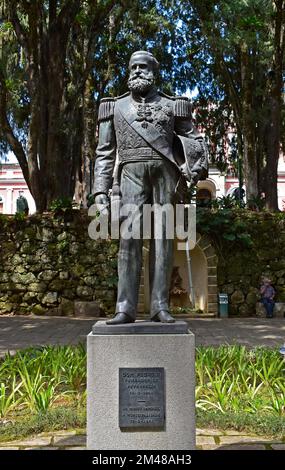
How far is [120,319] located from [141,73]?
1.80 meters

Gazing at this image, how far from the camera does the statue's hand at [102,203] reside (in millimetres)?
3971

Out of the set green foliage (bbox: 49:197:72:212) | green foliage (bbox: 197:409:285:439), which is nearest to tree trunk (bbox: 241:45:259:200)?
green foliage (bbox: 49:197:72:212)

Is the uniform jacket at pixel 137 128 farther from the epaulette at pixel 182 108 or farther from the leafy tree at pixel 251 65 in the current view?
the leafy tree at pixel 251 65

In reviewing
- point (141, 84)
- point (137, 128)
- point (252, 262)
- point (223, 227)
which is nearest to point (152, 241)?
point (137, 128)

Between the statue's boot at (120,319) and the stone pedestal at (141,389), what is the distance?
0.49ft

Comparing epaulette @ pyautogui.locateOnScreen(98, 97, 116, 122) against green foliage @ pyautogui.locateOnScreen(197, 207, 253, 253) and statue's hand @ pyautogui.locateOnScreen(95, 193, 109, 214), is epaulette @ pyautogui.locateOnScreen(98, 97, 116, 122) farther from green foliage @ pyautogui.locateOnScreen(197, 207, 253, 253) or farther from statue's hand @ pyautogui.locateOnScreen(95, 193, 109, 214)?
green foliage @ pyautogui.locateOnScreen(197, 207, 253, 253)

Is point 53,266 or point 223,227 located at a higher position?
point 223,227

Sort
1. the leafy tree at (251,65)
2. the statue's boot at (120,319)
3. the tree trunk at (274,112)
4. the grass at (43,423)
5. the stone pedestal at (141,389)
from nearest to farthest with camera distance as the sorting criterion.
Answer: the stone pedestal at (141,389), the statue's boot at (120,319), the grass at (43,423), the leafy tree at (251,65), the tree trunk at (274,112)

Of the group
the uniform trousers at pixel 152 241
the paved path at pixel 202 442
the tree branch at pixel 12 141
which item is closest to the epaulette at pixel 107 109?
the uniform trousers at pixel 152 241

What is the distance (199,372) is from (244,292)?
8636 mm

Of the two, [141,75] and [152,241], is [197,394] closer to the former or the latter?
[152,241]

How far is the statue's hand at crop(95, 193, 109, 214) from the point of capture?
3971mm

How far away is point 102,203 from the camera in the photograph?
4.00 meters

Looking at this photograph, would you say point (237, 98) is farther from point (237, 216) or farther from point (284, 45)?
point (237, 216)
